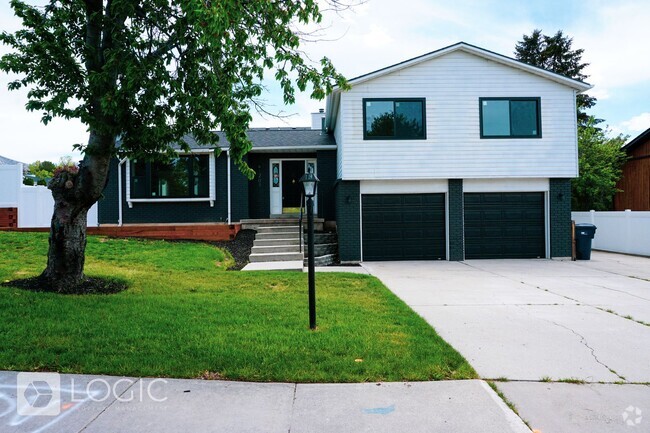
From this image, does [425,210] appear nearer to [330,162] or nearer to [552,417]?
[330,162]

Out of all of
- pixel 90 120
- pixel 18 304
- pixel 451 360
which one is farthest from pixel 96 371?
pixel 90 120

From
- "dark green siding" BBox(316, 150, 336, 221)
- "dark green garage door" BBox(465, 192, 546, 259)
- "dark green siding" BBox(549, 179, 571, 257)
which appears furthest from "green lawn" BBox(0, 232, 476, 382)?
"dark green siding" BBox(549, 179, 571, 257)

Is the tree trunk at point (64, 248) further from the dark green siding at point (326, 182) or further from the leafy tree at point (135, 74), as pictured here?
the dark green siding at point (326, 182)

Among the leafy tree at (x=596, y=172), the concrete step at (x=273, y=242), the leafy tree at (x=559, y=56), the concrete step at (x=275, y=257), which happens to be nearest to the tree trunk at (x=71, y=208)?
the concrete step at (x=275, y=257)

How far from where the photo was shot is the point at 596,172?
2133 cm

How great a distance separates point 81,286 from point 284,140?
10154mm

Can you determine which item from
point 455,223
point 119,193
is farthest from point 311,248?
point 119,193

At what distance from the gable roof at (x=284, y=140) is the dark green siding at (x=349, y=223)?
272cm

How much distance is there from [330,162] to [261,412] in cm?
1240

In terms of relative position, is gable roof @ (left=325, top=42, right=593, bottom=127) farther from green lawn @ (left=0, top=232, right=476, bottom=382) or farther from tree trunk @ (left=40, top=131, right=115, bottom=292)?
tree trunk @ (left=40, top=131, right=115, bottom=292)

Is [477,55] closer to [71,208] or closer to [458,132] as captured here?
[458,132]

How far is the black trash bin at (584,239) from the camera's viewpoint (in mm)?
12383
